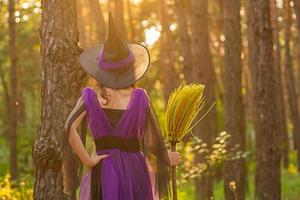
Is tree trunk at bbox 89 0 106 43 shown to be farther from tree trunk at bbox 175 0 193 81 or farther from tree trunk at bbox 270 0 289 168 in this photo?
tree trunk at bbox 270 0 289 168

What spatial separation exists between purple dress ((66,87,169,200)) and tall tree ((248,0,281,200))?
203 inches

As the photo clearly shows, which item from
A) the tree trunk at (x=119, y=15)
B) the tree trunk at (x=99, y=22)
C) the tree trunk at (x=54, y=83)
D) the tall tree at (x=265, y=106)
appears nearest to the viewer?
the tree trunk at (x=54, y=83)

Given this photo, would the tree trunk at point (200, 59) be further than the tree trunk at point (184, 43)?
No

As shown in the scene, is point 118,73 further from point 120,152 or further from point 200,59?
point 200,59

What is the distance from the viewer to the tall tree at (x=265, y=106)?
1146 centimetres

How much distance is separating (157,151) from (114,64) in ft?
2.74

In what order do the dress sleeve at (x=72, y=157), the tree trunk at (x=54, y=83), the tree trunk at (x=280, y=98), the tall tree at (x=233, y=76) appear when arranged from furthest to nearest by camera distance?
the tree trunk at (x=280, y=98) < the tall tree at (x=233, y=76) < the tree trunk at (x=54, y=83) < the dress sleeve at (x=72, y=157)

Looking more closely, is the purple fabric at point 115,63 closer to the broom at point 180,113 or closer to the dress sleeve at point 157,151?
the dress sleeve at point 157,151

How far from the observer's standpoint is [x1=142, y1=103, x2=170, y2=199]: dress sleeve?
264 inches

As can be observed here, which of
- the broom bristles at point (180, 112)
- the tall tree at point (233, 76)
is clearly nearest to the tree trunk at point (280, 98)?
the tall tree at point (233, 76)

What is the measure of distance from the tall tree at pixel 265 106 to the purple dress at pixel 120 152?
5166mm

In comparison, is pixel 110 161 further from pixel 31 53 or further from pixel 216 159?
pixel 31 53

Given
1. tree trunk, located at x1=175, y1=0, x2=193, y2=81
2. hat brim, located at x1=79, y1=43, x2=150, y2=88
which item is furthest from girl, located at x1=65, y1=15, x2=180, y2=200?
tree trunk, located at x1=175, y1=0, x2=193, y2=81

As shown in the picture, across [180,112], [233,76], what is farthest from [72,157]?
[233,76]
